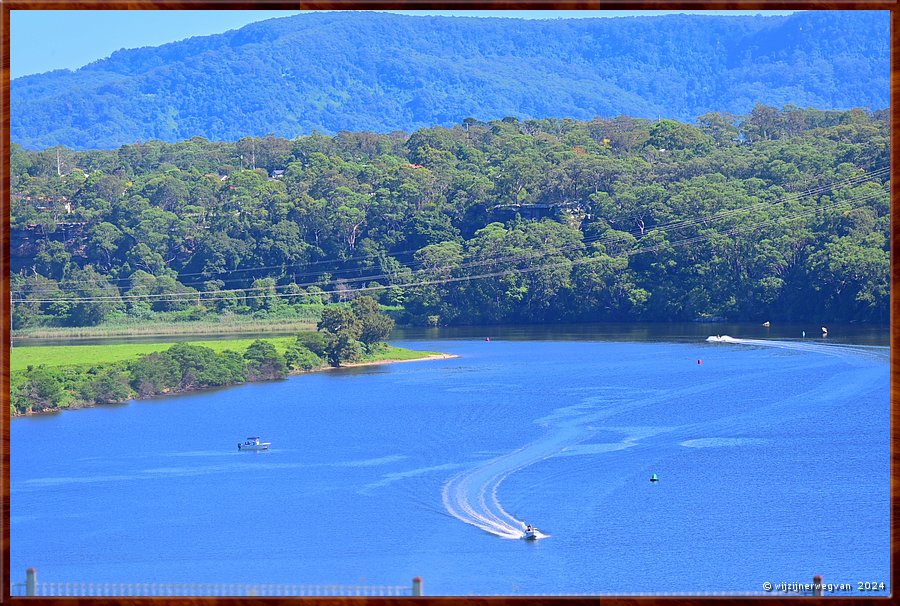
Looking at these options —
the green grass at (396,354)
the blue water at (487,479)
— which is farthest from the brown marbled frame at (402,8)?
the green grass at (396,354)

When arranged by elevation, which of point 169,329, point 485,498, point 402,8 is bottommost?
point 485,498

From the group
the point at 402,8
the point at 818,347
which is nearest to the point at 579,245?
the point at 818,347

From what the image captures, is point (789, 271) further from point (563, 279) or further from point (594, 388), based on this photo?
point (594, 388)

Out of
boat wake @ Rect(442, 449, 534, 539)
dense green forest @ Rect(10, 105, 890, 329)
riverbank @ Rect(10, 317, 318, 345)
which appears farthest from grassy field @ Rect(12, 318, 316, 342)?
boat wake @ Rect(442, 449, 534, 539)

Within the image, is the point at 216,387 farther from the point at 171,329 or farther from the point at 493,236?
the point at 493,236

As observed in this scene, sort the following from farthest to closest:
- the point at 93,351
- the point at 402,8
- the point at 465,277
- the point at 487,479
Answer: the point at 465,277
the point at 93,351
the point at 487,479
the point at 402,8
